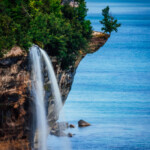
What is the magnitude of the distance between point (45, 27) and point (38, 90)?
12.4ft

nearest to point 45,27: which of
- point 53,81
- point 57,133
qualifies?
point 53,81

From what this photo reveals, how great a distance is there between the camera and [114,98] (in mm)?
79438

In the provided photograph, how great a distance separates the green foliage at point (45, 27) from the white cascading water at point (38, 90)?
745mm

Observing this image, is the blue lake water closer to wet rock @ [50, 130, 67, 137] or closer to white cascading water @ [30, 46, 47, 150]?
wet rock @ [50, 130, 67, 137]

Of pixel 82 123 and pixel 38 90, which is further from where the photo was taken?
pixel 82 123

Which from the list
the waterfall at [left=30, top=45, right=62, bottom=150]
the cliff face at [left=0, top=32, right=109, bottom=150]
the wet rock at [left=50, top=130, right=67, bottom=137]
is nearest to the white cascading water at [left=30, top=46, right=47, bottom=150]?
the waterfall at [left=30, top=45, right=62, bottom=150]

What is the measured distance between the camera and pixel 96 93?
8150cm

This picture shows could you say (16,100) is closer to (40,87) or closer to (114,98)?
(40,87)

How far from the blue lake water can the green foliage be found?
9.99 meters

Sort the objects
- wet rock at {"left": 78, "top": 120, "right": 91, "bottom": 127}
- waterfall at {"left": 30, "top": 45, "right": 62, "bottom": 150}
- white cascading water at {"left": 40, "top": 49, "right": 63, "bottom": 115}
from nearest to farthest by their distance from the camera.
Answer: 1. waterfall at {"left": 30, "top": 45, "right": 62, "bottom": 150}
2. white cascading water at {"left": 40, "top": 49, "right": 63, "bottom": 115}
3. wet rock at {"left": 78, "top": 120, "right": 91, "bottom": 127}

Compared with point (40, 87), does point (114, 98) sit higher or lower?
lower

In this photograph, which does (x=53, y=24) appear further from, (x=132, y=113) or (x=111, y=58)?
(x=111, y=58)

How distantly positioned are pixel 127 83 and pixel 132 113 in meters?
13.9

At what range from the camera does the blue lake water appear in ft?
200
